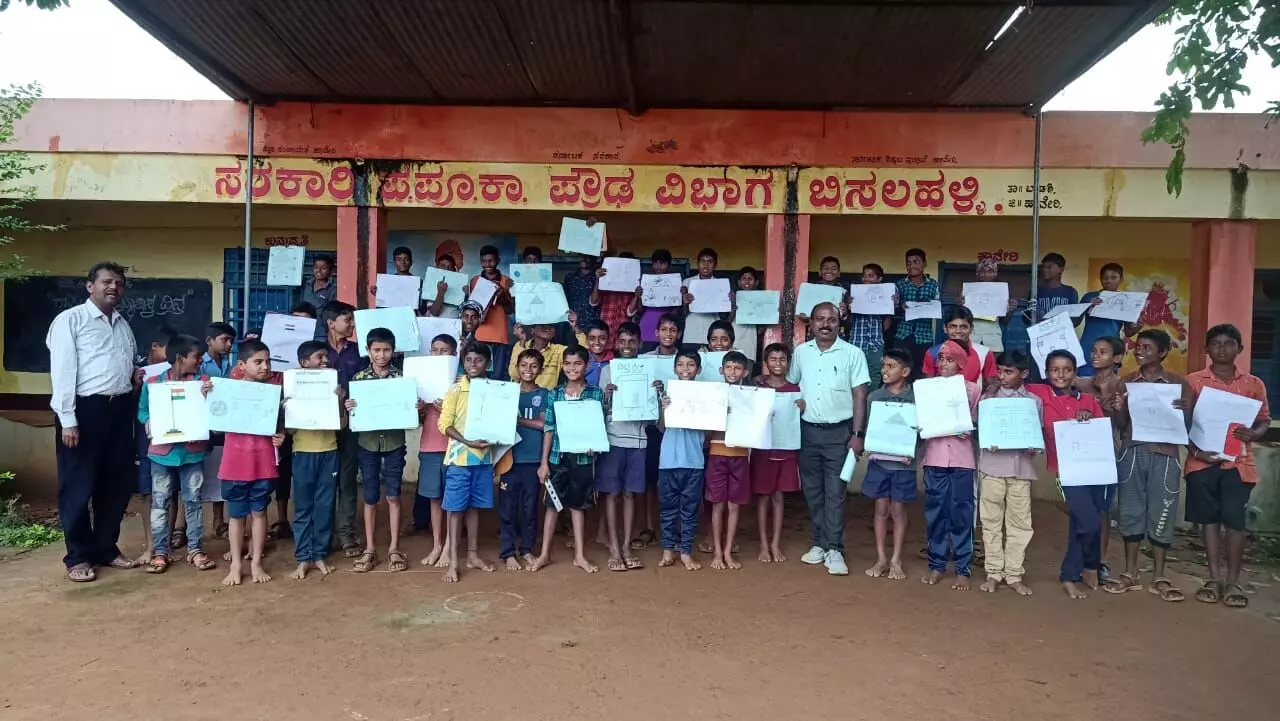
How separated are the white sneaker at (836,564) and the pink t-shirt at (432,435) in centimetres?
240

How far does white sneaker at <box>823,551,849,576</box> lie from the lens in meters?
4.64

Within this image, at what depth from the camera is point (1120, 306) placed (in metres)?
5.84

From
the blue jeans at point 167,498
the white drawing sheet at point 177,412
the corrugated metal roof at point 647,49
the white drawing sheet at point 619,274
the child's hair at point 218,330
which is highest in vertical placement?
the corrugated metal roof at point 647,49

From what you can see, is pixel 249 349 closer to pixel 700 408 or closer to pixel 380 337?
pixel 380 337

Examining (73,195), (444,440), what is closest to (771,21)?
(444,440)

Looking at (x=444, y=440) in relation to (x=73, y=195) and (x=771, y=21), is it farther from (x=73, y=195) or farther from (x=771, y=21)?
(x=73, y=195)

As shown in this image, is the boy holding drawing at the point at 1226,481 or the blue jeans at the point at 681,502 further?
the blue jeans at the point at 681,502

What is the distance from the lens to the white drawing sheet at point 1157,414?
4312mm

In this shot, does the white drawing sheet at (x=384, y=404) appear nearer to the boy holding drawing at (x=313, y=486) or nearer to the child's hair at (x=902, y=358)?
the boy holding drawing at (x=313, y=486)

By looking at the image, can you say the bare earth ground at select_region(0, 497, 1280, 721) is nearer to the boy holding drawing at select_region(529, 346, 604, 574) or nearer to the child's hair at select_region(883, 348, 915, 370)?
the boy holding drawing at select_region(529, 346, 604, 574)

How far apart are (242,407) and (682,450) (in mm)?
2507

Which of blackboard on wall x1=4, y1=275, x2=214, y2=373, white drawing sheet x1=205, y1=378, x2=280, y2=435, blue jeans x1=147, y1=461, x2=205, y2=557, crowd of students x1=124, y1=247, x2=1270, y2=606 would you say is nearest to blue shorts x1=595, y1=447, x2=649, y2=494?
crowd of students x1=124, y1=247, x2=1270, y2=606

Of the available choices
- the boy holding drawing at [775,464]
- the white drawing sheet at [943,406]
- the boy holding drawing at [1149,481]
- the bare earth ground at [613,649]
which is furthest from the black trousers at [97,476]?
the boy holding drawing at [1149,481]

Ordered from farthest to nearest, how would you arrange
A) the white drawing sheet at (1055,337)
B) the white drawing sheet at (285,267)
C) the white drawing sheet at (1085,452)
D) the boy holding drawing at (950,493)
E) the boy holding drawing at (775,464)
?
the white drawing sheet at (285,267) < the white drawing sheet at (1055,337) < the boy holding drawing at (775,464) < the boy holding drawing at (950,493) < the white drawing sheet at (1085,452)
